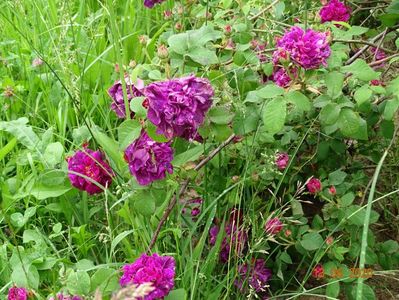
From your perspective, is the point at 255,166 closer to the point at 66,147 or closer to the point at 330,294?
the point at 330,294

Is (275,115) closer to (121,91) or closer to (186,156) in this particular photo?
(186,156)

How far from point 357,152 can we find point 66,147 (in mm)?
921

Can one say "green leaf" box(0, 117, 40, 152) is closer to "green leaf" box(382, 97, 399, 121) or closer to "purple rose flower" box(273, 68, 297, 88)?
"purple rose flower" box(273, 68, 297, 88)

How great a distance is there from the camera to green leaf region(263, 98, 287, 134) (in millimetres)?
1546

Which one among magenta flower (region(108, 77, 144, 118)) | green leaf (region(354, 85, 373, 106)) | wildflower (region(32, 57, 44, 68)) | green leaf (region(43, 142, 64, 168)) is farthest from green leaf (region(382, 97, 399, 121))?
wildflower (region(32, 57, 44, 68))

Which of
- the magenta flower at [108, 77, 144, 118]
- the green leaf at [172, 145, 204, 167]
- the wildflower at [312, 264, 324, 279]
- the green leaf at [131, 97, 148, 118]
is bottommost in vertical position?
the wildflower at [312, 264, 324, 279]

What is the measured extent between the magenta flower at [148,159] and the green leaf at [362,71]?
44 cm

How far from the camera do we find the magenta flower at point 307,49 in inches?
60.2

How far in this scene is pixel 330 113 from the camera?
65.4 inches

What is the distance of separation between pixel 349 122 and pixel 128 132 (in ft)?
1.62

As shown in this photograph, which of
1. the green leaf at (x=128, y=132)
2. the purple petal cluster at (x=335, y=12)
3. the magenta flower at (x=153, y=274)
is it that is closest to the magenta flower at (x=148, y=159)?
the green leaf at (x=128, y=132)

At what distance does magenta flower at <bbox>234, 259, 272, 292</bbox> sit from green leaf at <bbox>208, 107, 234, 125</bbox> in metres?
0.36

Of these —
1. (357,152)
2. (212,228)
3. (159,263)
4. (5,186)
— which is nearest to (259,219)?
(212,228)

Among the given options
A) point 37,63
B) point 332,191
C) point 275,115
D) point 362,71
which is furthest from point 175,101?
point 37,63
